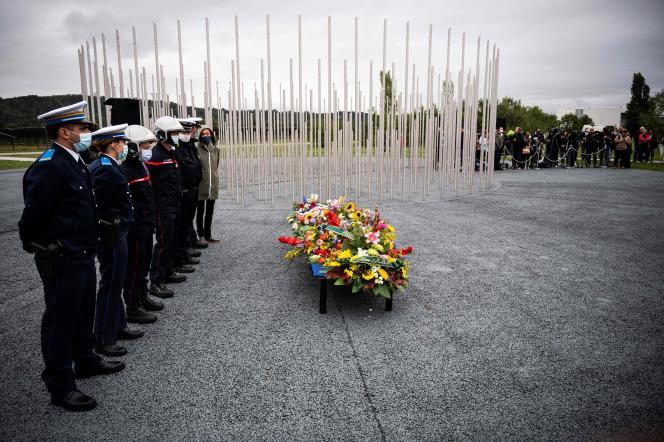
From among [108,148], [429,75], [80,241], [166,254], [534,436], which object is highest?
[429,75]

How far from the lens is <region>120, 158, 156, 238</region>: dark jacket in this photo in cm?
418

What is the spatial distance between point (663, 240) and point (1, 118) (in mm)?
60222

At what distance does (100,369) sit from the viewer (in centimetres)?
328

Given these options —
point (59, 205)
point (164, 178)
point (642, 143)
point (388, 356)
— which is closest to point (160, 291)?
point (164, 178)

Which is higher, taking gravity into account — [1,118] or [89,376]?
[1,118]

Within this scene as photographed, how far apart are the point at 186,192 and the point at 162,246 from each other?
1.25 metres

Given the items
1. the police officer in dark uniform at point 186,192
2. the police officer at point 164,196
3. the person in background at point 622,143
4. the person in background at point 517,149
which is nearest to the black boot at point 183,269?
the police officer in dark uniform at point 186,192

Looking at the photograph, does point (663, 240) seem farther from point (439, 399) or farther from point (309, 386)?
point (309, 386)

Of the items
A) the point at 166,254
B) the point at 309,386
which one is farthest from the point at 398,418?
the point at 166,254

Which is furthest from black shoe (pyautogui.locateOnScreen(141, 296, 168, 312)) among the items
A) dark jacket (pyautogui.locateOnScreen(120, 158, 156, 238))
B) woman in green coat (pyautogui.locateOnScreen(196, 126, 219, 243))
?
woman in green coat (pyautogui.locateOnScreen(196, 126, 219, 243))

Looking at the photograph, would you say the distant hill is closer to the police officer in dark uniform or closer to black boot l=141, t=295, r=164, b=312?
the police officer in dark uniform

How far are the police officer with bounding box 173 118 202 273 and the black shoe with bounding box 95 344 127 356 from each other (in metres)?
2.13

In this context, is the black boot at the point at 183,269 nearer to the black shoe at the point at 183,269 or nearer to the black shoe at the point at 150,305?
the black shoe at the point at 183,269

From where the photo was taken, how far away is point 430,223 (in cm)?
843
